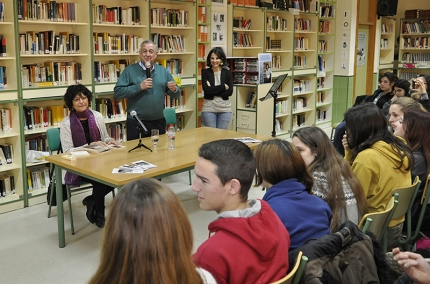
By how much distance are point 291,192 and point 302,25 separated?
23.5 feet

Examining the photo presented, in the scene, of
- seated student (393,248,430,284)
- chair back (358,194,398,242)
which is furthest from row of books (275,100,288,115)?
seated student (393,248,430,284)

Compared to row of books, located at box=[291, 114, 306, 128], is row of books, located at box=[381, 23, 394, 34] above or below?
above

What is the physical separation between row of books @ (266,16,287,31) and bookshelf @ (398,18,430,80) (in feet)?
12.6

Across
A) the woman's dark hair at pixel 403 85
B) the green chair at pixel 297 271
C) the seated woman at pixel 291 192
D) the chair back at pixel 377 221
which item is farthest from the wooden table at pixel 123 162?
the woman's dark hair at pixel 403 85

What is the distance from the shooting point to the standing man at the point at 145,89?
4.62m

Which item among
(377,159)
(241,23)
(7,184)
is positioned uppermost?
(241,23)

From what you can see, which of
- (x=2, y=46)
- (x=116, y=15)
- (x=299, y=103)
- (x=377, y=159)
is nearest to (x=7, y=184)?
(x=2, y=46)

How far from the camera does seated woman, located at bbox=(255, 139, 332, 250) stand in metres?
1.85

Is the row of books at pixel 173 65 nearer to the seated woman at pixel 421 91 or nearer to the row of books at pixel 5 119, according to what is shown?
the row of books at pixel 5 119

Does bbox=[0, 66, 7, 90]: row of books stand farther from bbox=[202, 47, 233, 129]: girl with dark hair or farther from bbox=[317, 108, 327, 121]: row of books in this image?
bbox=[317, 108, 327, 121]: row of books

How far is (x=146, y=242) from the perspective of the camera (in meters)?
1.08

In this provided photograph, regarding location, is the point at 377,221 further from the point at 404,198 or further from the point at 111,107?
the point at 111,107

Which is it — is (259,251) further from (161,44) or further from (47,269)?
(161,44)

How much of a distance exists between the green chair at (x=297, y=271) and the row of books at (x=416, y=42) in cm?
996
